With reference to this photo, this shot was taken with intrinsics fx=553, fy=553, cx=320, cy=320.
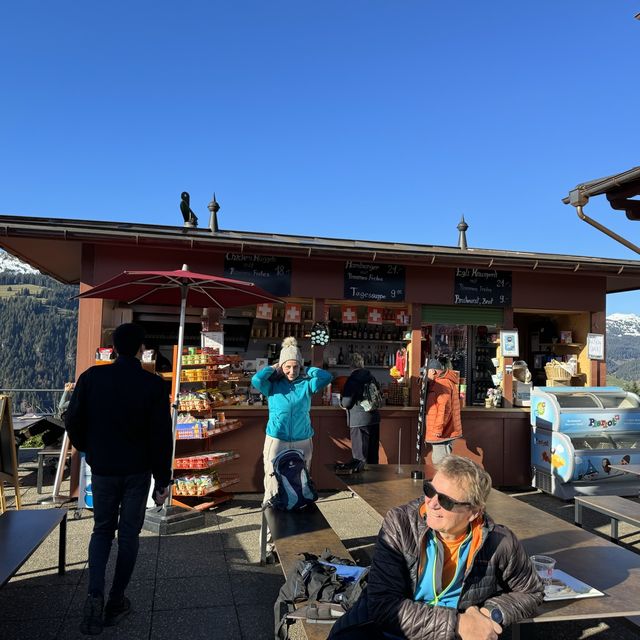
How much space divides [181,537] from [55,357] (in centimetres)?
10369

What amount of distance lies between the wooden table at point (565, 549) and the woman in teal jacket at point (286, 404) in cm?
58

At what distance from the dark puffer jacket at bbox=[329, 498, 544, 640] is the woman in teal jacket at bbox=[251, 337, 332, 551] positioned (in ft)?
8.79

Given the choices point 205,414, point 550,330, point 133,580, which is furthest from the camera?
point 550,330

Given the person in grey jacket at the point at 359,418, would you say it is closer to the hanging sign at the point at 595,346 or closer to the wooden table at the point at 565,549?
the wooden table at the point at 565,549

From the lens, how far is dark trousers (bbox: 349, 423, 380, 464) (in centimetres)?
678

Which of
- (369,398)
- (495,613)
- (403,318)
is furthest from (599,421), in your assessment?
(495,613)

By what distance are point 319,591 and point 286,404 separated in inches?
94.7

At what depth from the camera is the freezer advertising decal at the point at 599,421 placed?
7020 mm

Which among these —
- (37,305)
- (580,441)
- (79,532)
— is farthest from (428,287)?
(37,305)

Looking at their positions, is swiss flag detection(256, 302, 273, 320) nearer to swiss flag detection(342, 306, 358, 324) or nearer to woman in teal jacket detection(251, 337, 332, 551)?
swiss flag detection(342, 306, 358, 324)

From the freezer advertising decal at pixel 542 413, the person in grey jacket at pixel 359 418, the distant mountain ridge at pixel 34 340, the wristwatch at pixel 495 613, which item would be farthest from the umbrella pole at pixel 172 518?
the distant mountain ridge at pixel 34 340

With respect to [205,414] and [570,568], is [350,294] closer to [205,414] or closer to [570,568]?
[205,414]

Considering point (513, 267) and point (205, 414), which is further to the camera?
point (513, 267)

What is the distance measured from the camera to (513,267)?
774cm
